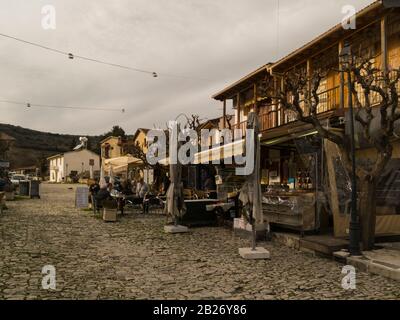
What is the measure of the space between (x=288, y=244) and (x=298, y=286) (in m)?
3.37

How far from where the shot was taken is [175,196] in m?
11.0

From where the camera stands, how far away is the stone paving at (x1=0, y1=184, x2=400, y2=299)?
538cm


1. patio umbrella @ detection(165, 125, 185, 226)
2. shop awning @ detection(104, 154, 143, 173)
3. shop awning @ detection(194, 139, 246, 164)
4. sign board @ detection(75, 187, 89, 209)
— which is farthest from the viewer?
shop awning @ detection(104, 154, 143, 173)

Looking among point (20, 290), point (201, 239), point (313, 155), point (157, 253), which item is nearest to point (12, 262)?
point (20, 290)

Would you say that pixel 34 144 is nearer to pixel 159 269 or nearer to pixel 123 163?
pixel 123 163

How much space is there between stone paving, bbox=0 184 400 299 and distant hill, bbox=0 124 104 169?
90.9 metres

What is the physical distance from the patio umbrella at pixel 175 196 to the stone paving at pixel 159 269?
665 mm

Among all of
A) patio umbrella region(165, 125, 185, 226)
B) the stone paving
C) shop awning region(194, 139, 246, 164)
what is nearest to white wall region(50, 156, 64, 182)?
shop awning region(194, 139, 246, 164)

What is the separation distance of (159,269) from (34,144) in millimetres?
121631

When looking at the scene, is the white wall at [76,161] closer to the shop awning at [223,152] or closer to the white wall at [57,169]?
the white wall at [57,169]

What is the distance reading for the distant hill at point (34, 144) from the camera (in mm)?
106562

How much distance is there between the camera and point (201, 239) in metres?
9.97

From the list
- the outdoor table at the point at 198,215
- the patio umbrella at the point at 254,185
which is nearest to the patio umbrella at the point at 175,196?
the outdoor table at the point at 198,215

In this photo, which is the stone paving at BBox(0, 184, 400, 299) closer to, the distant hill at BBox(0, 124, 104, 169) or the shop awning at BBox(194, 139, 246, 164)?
the shop awning at BBox(194, 139, 246, 164)
